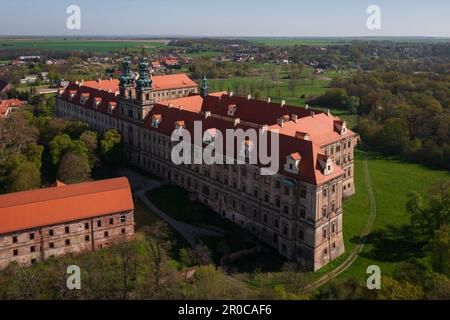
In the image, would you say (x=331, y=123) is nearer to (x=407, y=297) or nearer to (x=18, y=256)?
(x=407, y=297)

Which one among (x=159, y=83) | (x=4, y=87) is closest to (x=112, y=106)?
(x=159, y=83)

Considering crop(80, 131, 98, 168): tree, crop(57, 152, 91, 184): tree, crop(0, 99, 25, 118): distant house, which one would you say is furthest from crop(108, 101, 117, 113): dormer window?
crop(0, 99, 25, 118): distant house

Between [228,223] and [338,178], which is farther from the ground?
[338,178]

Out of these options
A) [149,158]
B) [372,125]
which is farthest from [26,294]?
[372,125]

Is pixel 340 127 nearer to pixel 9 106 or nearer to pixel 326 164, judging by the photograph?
pixel 326 164

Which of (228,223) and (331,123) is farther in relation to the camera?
(331,123)

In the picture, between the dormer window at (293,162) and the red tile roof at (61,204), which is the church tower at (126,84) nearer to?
the red tile roof at (61,204)

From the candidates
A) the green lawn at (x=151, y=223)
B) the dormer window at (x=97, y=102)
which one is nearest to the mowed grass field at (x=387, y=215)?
the green lawn at (x=151, y=223)
